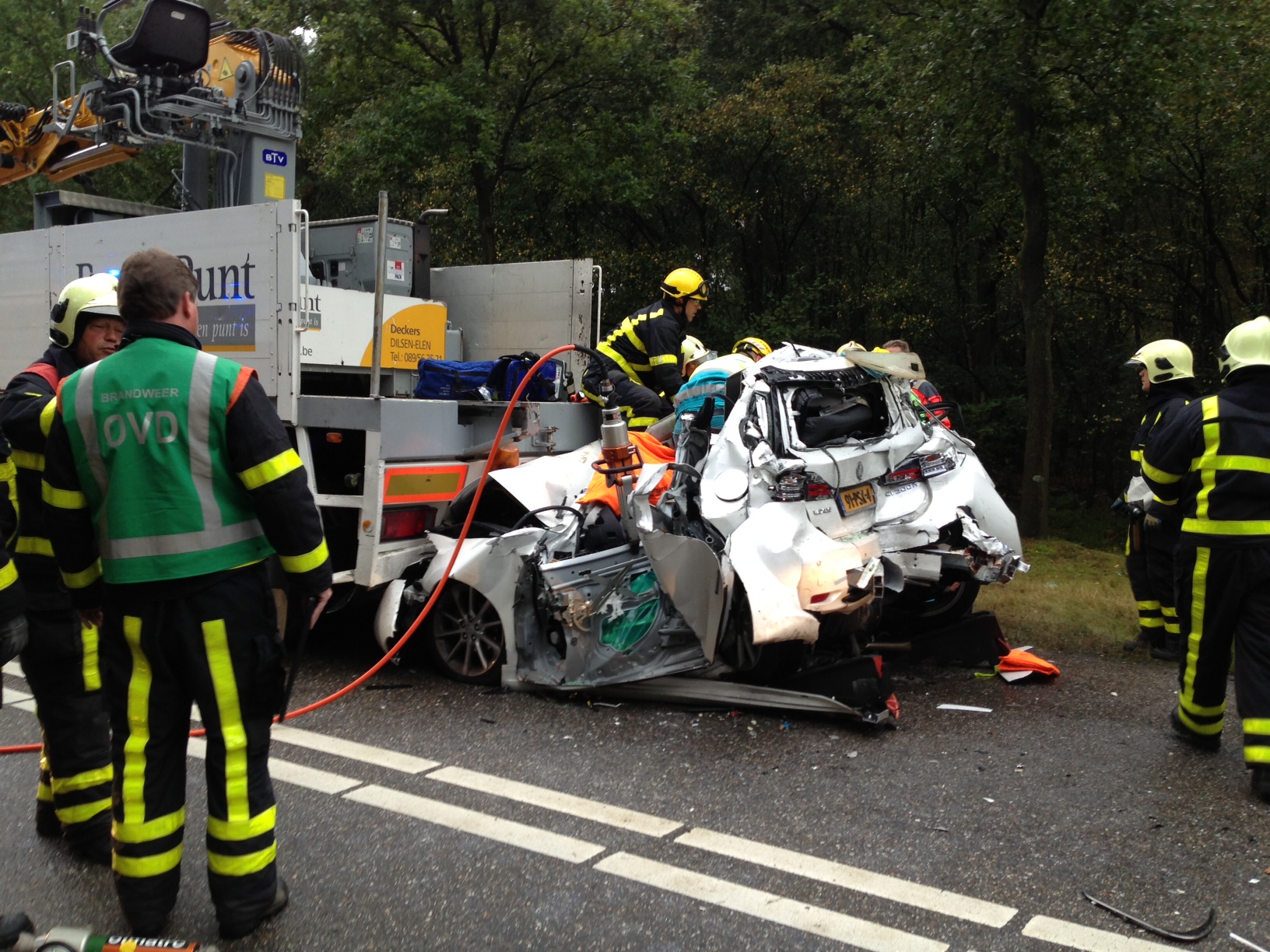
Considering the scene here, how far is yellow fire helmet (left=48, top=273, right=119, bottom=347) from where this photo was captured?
384 cm

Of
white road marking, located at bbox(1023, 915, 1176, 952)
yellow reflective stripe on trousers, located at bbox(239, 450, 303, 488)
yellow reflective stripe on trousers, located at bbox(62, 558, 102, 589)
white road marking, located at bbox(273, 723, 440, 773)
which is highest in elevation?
yellow reflective stripe on trousers, located at bbox(239, 450, 303, 488)

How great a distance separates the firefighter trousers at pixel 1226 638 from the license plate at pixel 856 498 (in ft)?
4.75

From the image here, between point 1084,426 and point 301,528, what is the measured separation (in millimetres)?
17365

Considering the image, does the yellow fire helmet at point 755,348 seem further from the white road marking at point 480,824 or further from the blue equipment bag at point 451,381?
the white road marking at point 480,824

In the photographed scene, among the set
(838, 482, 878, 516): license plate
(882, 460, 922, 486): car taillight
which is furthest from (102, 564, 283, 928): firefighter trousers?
(882, 460, 922, 486): car taillight

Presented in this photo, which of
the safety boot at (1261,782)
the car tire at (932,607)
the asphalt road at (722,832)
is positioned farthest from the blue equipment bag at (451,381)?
the safety boot at (1261,782)

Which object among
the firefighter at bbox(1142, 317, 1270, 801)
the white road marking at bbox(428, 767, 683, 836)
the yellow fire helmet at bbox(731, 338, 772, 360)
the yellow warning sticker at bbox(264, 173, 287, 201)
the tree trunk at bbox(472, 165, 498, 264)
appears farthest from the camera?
the tree trunk at bbox(472, 165, 498, 264)

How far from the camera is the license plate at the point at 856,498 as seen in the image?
18.3 ft

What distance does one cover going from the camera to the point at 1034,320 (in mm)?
12297

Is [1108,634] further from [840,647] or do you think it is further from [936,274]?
[936,274]

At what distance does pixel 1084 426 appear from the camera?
1833cm

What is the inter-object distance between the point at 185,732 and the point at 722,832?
1.86 m

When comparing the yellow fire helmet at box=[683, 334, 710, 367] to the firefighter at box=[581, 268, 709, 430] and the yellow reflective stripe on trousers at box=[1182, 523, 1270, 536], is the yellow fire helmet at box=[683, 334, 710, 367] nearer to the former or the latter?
the firefighter at box=[581, 268, 709, 430]

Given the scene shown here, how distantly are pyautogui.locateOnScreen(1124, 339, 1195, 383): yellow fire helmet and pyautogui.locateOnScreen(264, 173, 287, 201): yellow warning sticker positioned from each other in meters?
6.30
